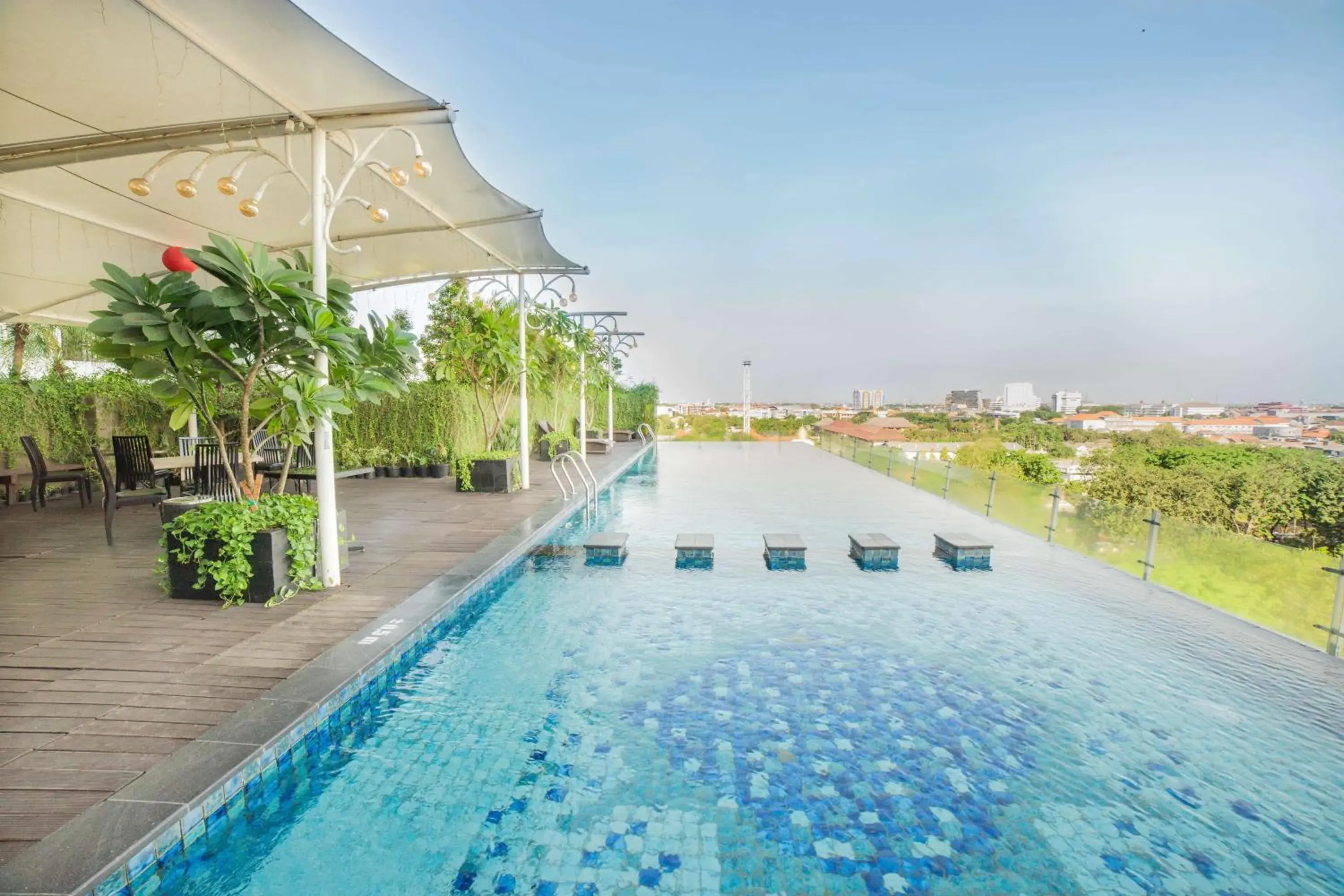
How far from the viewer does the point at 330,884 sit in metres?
1.91

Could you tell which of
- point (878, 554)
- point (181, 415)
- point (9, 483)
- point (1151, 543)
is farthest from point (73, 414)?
point (1151, 543)

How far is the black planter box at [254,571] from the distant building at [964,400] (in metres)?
29.4

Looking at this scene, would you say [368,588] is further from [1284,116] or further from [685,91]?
[1284,116]

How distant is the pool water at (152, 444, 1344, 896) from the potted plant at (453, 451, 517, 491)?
398cm

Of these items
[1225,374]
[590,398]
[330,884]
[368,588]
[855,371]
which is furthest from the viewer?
[855,371]

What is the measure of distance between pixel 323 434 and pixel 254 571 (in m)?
0.91

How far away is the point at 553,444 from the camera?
40.4 ft

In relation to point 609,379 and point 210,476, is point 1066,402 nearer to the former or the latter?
point 609,379

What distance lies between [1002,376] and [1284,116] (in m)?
24.3

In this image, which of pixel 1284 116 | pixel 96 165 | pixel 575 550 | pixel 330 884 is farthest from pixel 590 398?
pixel 1284 116

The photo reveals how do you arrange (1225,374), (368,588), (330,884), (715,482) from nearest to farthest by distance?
(330,884) < (368,588) < (715,482) < (1225,374)

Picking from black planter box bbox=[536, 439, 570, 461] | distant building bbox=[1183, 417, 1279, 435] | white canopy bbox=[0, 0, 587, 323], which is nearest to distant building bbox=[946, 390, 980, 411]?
distant building bbox=[1183, 417, 1279, 435]

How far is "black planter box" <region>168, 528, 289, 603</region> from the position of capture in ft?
12.4

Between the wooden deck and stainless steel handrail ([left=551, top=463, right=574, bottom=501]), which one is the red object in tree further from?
stainless steel handrail ([left=551, top=463, right=574, bottom=501])
